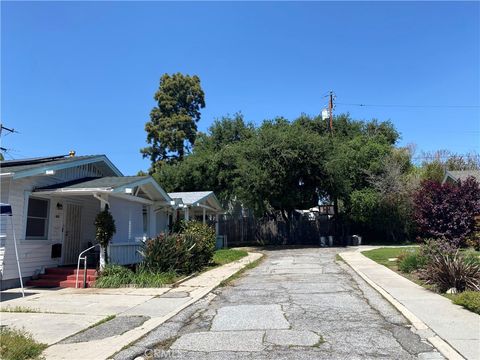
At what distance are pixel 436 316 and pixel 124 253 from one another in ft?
34.5

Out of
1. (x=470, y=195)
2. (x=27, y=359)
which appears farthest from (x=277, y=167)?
(x=27, y=359)

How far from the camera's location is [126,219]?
17.3 meters

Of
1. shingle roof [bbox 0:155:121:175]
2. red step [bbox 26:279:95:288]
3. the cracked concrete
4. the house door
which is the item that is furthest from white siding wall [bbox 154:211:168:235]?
the cracked concrete

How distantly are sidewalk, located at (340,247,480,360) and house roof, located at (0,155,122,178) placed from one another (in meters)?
10.1

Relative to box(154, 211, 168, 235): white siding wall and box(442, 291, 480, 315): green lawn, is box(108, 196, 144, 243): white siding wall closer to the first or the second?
box(154, 211, 168, 235): white siding wall

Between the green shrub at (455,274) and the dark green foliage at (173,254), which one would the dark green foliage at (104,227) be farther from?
the green shrub at (455,274)

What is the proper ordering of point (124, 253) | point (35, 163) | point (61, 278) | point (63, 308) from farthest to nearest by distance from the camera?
point (35, 163)
point (124, 253)
point (61, 278)
point (63, 308)

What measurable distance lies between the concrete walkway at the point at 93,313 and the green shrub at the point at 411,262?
5.91 m

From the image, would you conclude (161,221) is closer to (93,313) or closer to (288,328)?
(93,313)

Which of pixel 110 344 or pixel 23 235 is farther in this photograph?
pixel 23 235

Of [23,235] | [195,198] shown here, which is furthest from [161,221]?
[23,235]

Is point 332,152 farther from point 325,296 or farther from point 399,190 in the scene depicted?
point 325,296

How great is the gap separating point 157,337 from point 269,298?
4.02 m

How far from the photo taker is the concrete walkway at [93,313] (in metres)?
6.85
